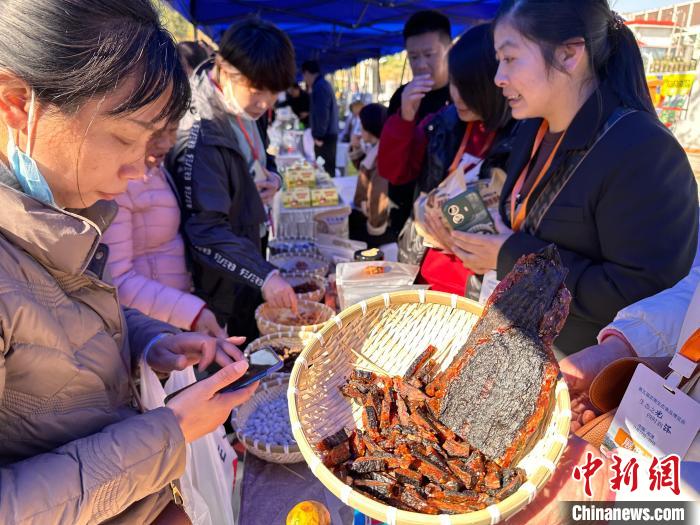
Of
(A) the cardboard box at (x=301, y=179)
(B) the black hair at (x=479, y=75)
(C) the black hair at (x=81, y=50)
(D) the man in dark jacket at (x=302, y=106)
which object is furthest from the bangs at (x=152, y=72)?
(D) the man in dark jacket at (x=302, y=106)

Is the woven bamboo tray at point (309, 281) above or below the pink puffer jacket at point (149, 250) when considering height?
below

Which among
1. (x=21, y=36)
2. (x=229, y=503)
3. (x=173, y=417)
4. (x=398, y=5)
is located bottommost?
(x=229, y=503)

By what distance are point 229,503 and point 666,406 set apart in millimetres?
1286

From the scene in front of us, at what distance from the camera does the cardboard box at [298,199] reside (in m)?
3.97

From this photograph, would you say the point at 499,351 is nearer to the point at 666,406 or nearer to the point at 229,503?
the point at 666,406

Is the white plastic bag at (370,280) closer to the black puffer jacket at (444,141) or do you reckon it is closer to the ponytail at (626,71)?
the black puffer jacket at (444,141)

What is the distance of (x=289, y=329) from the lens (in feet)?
6.75

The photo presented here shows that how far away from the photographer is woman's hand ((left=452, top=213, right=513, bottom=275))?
169 centimetres

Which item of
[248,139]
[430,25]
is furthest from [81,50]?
[430,25]

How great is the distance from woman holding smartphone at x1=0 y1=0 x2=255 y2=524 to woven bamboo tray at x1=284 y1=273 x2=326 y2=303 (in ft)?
4.93

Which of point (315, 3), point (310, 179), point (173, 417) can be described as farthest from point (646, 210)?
point (315, 3)

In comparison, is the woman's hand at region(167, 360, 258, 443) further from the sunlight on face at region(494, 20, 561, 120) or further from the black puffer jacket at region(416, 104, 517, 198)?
the black puffer jacket at region(416, 104, 517, 198)

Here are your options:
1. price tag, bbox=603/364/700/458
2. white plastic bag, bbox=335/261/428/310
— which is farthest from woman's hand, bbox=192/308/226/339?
price tag, bbox=603/364/700/458

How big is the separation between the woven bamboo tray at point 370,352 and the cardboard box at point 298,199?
8.81ft
